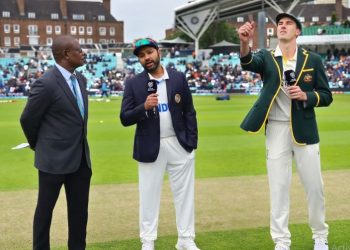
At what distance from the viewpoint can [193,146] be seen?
219 inches

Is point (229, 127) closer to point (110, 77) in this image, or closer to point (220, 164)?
point (220, 164)

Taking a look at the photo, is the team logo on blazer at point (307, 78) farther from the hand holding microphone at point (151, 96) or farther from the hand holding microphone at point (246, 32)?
the hand holding microphone at point (151, 96)

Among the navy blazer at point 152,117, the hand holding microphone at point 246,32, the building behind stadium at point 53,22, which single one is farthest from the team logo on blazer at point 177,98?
the building behind stadium at point 53,22

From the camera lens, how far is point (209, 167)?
426 inches

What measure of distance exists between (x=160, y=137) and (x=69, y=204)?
1141 mm

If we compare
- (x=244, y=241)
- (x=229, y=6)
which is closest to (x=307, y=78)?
(x=244, y=241)

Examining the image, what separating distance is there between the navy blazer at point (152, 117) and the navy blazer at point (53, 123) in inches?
28.1

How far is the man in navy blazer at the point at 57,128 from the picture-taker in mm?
4820

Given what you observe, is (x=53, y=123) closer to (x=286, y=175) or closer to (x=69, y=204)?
(x=69, y=204)

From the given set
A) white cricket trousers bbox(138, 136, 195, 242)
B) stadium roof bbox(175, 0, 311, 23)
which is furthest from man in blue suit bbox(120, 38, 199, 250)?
stadium roof bbox(175, 0, 311, 23)

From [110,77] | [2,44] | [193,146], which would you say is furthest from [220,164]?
[2,44]

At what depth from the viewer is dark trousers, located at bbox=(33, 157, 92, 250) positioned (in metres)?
4.96

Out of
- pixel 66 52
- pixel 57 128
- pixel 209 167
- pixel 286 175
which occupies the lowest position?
pixel 209 167

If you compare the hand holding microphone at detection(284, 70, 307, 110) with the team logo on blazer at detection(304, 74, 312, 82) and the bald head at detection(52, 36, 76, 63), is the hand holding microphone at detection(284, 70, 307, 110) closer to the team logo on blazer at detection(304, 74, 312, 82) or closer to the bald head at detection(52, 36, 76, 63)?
the team logo on blazer at detection(304, 74, 312, 82)
